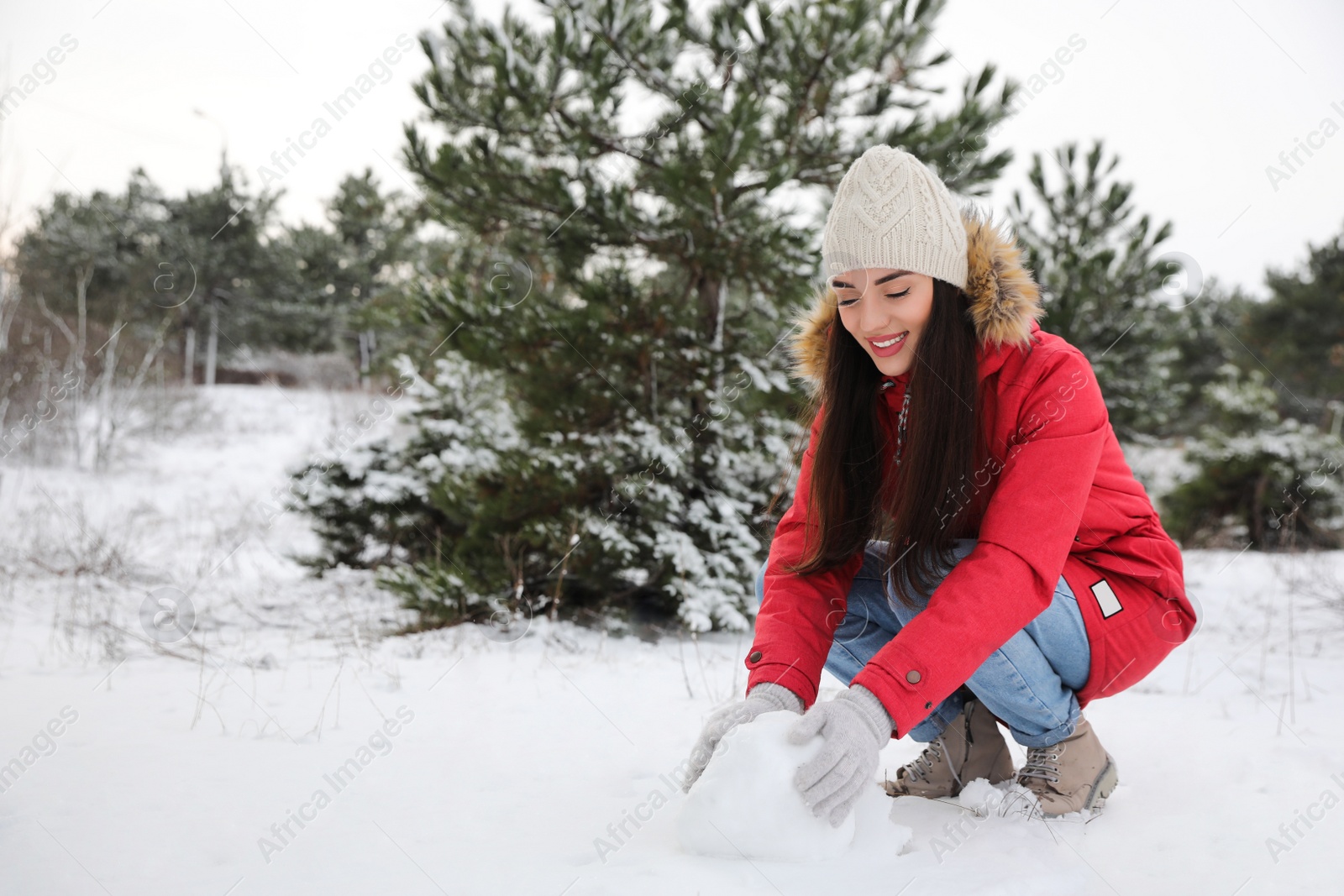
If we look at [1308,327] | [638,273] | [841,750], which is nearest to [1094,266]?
[638,273]

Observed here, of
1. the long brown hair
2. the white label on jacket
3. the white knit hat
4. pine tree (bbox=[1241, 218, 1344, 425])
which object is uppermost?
pine tree (bbox=[1241, 218, 1344, 425])

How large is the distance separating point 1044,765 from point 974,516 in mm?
550

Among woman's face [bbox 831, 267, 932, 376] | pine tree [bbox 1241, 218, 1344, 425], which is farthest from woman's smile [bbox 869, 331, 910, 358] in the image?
pine tree [bbox 1241, 218, 1344, 425]

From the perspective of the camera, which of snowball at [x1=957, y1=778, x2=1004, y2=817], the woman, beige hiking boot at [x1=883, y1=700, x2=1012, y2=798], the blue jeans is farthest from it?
beige hiking boot at [x1=883, y1=700, x2=1012, y2=798]

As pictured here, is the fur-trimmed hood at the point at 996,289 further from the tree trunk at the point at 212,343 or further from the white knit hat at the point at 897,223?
the tree trunk at the point at 212,343

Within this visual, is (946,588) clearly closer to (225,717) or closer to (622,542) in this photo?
(225,717)

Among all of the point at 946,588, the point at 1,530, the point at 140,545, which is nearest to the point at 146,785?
the point at 946,588

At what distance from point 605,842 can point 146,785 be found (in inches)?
41.6

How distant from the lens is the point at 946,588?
150 cm

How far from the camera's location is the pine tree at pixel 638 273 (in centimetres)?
397

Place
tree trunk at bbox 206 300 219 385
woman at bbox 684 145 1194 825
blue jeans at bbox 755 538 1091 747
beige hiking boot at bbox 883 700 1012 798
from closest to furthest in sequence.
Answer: woman at bbox 684 145 1194 825, blue jeans at bbox 755 538 1091 747, beige hiking boot at bbox 883 700 1012 798, tree trunk at bbox 206 300 219 385

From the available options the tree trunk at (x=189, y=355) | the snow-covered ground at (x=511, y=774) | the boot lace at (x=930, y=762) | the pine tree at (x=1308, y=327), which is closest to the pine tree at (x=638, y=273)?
the snow-covered ground at (x=511, y=774)

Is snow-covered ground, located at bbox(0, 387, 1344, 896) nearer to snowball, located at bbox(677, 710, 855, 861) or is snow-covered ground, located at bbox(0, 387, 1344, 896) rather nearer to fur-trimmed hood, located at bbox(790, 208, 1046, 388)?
snowball, located at bbox(677, 710, 855, 861)

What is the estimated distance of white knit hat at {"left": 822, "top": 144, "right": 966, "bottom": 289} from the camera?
1.73 meters
